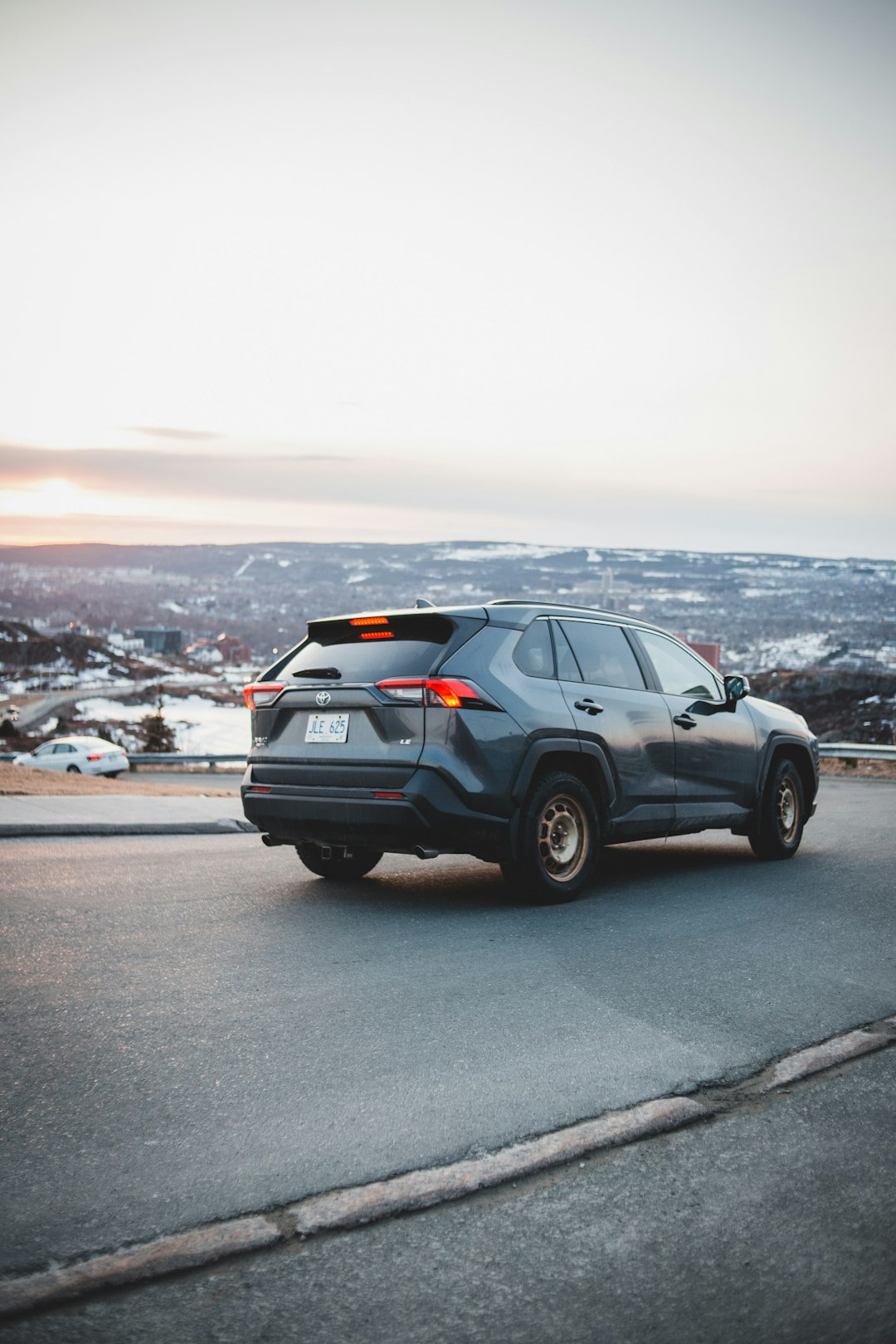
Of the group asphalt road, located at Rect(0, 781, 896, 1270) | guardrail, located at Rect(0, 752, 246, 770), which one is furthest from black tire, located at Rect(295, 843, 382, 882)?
guardrail, located at Rect(0, 752, 246, 770)


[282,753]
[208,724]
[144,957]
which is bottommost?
[208,724]

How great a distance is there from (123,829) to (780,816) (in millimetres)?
6262

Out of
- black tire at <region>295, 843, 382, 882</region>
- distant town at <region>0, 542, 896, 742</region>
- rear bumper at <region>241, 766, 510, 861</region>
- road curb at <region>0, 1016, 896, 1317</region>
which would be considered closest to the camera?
road curb at <region>0, 1016, 896, 1317</region>

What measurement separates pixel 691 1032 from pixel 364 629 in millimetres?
3537

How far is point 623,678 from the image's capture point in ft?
27.4

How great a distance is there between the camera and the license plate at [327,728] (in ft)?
23.6

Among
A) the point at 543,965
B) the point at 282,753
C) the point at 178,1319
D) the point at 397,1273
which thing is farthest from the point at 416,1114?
the point at 282,753

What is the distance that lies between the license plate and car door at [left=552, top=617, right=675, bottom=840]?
58.4 inches

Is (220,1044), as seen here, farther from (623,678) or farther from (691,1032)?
(623,678)

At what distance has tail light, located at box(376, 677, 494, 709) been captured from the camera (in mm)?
6902

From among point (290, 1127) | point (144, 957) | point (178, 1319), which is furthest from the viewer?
point (144, 957)

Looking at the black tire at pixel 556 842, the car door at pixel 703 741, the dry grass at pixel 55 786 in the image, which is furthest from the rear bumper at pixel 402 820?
the dry grass at pixel 55 786

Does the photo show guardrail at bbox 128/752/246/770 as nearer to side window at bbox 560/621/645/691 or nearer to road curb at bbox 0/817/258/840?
road curb at bbox 0/817/258/840

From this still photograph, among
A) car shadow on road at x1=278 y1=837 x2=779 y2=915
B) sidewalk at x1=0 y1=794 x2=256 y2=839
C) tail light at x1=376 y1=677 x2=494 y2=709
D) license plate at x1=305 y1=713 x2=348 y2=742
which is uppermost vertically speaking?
tail light at x1=376 y1=677 x2=494 y2=709
